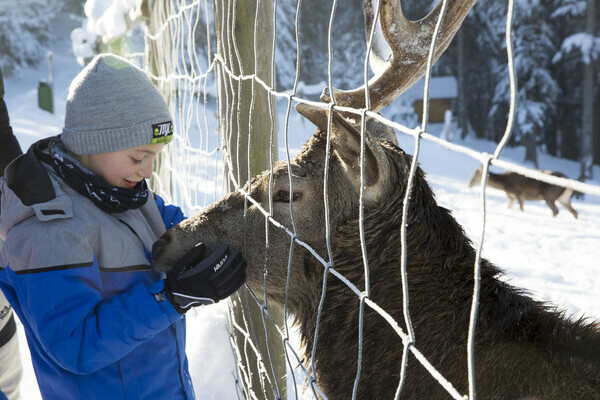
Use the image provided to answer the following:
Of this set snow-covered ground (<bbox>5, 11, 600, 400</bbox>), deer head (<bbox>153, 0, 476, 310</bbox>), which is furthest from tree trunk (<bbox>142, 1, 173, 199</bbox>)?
deer head (<bbox>153, 0, 476, 310</bbox>)

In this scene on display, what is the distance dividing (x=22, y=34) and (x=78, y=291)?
34.1 metres

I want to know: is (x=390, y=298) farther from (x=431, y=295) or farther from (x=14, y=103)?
(x=14, y=103)

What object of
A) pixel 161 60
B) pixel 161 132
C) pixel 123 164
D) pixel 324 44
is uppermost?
pixel 324 44

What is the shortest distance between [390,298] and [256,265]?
55 centimetres

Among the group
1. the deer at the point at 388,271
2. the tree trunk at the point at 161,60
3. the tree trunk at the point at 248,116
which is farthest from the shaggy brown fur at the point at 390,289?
the tree trunk at the point at 161,60

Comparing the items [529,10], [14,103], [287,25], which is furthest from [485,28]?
[14,103]

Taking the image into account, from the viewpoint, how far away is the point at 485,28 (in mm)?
26141

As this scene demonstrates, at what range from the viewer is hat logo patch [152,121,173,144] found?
6.29 ft

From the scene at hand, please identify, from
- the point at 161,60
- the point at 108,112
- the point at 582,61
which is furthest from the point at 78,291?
the point at 582,61

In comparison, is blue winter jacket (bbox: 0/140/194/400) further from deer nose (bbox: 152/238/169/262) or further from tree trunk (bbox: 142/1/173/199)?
tree trunk (bbox: 142/1/173/199)

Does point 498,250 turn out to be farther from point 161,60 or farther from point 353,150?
point 353,150

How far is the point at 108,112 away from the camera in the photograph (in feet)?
6.00

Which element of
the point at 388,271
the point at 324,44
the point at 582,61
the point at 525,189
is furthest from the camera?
the point at 324,44

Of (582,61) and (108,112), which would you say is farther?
(582,61)
